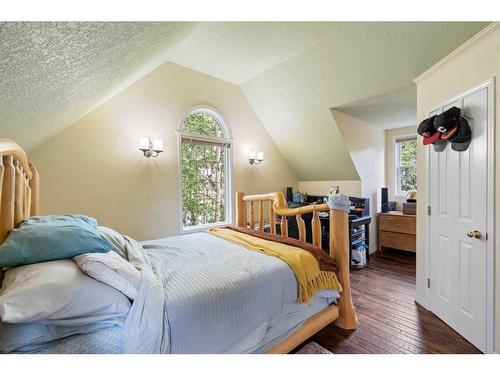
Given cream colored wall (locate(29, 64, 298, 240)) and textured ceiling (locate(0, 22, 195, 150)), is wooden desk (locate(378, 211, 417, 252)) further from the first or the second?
textured ceiling (locate(0, 22, 195, 150))

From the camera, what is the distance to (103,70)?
1.50 meters

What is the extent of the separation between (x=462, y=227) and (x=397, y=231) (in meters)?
2.04

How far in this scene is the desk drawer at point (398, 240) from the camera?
3433 mm

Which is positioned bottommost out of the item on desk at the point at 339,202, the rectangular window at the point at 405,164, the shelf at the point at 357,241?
the shelf at the point at 357,241

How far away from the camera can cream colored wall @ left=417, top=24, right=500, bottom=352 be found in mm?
1445

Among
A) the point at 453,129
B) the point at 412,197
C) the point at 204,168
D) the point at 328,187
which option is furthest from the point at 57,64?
the point at 412,197

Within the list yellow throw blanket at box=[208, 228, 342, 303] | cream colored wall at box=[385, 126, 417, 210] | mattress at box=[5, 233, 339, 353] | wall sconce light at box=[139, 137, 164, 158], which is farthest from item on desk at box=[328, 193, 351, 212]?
cream colored wall at box=[385, 126, 417, 210]

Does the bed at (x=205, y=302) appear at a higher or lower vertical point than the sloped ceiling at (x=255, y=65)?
lower

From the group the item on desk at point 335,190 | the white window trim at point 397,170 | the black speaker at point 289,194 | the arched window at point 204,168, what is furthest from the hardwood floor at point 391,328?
the arched window at point 204,168

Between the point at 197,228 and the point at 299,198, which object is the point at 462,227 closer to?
the point at 299,198

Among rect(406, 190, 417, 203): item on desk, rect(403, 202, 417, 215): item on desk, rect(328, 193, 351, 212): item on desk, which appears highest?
rect(328, 193, 351, 212): item on desk

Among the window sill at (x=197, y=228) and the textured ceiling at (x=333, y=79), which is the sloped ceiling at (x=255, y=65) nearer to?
the textured ceiling at (x=333, y=79)

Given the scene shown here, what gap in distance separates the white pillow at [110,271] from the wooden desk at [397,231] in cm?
384

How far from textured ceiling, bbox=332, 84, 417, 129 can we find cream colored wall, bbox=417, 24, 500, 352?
Result: 34cm
